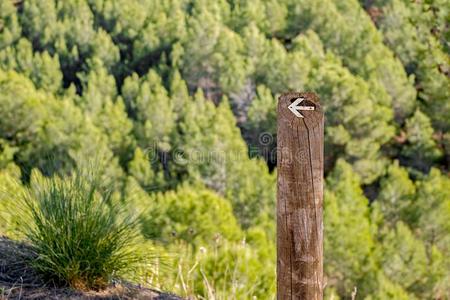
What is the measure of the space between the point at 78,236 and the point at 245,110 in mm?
21657

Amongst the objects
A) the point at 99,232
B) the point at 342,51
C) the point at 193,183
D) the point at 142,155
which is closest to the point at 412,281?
the point at 193,183

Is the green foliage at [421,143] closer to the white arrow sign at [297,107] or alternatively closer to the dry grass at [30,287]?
the dry grass at [30,287]

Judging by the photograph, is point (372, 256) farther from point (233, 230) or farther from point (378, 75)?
point (378, 75)

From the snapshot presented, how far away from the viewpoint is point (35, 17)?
27.2 meters

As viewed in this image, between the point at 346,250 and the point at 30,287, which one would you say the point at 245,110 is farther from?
the point at 30,287

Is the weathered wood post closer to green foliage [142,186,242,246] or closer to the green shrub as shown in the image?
the green shrub

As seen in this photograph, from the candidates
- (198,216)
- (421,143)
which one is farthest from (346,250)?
(421,143)

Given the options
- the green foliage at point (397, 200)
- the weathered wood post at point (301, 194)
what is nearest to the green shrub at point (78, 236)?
the weathered wood post at point (301, 194)

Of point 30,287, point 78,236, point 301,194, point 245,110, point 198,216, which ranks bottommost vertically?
point 198,216

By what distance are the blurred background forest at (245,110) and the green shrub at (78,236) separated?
9.34 m

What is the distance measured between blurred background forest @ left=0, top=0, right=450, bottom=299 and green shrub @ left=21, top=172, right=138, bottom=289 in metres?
9.34

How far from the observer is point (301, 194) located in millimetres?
1954

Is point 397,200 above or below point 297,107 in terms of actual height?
below

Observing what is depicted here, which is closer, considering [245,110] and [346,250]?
[346,250]
